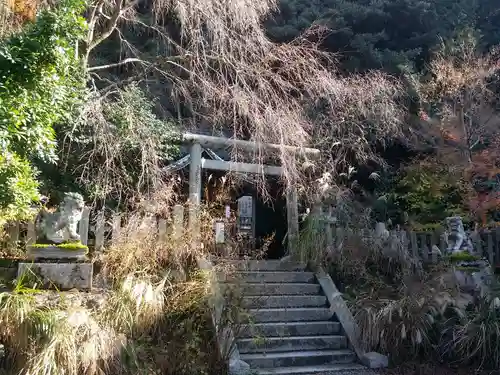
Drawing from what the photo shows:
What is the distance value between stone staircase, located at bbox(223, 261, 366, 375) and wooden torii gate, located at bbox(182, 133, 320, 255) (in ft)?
3.47

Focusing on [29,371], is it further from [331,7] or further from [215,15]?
[331,7]

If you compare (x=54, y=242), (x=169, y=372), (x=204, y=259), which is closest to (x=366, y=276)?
(x=204, y=259)

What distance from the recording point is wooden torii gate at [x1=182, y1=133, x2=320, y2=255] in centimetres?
841

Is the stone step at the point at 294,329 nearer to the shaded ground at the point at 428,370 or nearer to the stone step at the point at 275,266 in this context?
the shaded ground at the point at 428,370

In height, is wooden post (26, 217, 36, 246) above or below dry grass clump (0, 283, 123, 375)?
above

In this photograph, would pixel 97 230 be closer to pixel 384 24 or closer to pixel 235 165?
pixel 235 165

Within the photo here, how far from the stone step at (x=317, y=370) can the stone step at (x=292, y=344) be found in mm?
400

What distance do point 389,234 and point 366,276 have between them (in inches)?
42.0

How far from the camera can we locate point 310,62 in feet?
27.8

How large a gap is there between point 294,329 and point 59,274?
311cm

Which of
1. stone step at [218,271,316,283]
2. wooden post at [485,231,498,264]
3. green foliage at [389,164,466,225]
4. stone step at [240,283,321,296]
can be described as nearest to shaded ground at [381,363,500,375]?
stone step at [240,283,321,296]

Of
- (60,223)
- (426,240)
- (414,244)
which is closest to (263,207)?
(426,240)

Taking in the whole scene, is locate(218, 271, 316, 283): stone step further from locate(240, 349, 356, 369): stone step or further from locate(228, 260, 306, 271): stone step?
locate(240, 349, 356, 369): stone step

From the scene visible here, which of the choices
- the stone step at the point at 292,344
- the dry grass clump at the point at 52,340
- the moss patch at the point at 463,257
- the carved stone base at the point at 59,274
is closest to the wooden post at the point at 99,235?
the carved stone base at the point at 59,274
